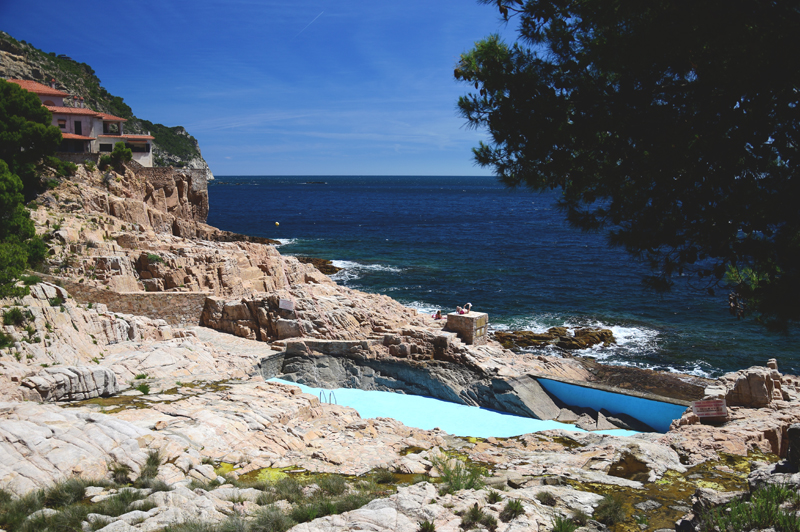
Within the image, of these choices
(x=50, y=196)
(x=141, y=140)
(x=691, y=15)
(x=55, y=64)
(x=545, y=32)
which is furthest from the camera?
(x=55, y=64)

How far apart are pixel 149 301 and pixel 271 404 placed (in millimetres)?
9144

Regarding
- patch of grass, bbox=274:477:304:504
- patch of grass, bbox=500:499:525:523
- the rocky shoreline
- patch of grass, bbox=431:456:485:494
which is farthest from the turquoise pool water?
patch of grass, bbox=500:499:525:523

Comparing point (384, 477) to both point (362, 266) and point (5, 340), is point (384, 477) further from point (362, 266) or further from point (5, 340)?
point (362, 266)

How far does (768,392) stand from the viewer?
12.8 meters

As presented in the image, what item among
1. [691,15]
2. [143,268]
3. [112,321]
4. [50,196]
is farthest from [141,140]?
[691,15]

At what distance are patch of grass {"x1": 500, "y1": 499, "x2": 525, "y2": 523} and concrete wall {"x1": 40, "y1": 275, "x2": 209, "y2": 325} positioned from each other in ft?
53.8

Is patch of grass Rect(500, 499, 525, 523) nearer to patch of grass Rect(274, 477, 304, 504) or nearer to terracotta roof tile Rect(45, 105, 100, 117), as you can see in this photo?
patch of grass Rect(274, 477, 304, 504)

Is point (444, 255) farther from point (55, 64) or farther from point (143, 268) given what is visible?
point (55, 64)

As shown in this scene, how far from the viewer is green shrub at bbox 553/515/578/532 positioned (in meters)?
5.71

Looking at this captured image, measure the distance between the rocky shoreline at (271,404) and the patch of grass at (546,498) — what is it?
Answer: 67 mm

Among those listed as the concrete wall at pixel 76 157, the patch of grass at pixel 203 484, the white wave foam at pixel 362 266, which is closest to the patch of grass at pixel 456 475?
the patch of grass at pixel 203 484

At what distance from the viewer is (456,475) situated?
805cm

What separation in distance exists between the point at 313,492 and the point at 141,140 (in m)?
33.9

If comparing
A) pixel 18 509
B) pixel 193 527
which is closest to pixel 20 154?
pixel 18 509
